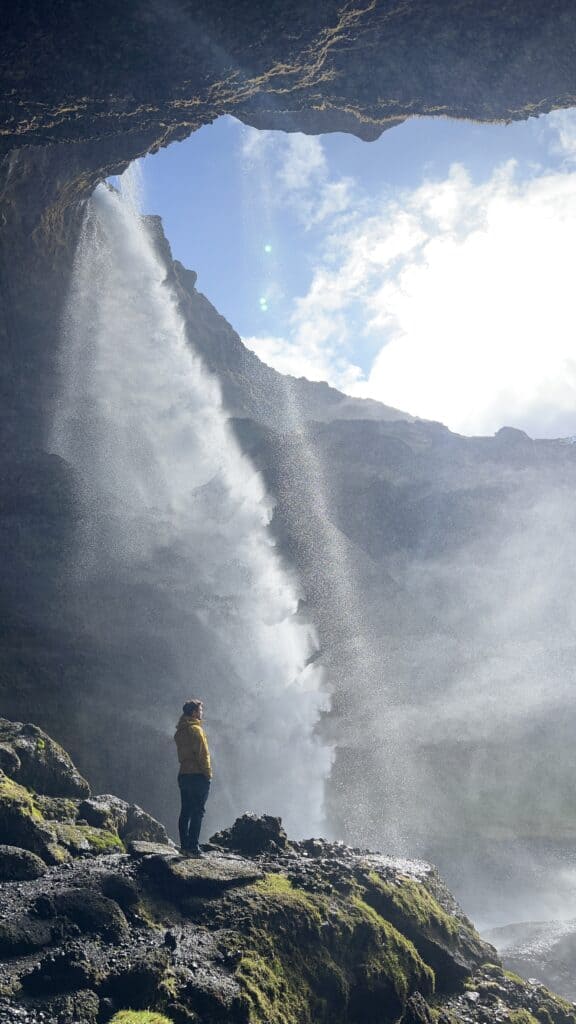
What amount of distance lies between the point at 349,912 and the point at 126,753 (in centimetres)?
2610

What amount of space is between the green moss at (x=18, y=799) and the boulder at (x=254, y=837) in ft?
11.4

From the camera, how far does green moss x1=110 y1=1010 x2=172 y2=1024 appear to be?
679 centimetres

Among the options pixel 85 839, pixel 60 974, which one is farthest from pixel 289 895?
pixel 85 839

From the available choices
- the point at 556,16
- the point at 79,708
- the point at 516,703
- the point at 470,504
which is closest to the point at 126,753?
the point at 79,708

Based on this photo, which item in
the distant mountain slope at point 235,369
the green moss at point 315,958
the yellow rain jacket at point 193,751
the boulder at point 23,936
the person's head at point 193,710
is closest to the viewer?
the boulder at point 23,936

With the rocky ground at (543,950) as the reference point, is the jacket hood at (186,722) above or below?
above

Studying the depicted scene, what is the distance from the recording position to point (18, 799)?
12.1 meters

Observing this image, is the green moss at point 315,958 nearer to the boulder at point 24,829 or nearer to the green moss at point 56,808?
the boulder at point 24,829

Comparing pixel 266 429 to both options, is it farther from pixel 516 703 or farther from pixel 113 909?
pixel 113 909

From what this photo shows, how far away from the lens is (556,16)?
62.5 ft

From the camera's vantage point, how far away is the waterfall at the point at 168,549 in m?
41.9

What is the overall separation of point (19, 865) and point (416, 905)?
280 inches

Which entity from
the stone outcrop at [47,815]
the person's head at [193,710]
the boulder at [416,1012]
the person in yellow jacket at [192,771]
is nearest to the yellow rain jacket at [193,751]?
the person in yellow jacket at [192,771]

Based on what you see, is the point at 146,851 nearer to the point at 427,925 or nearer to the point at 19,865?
the point at 19,865
